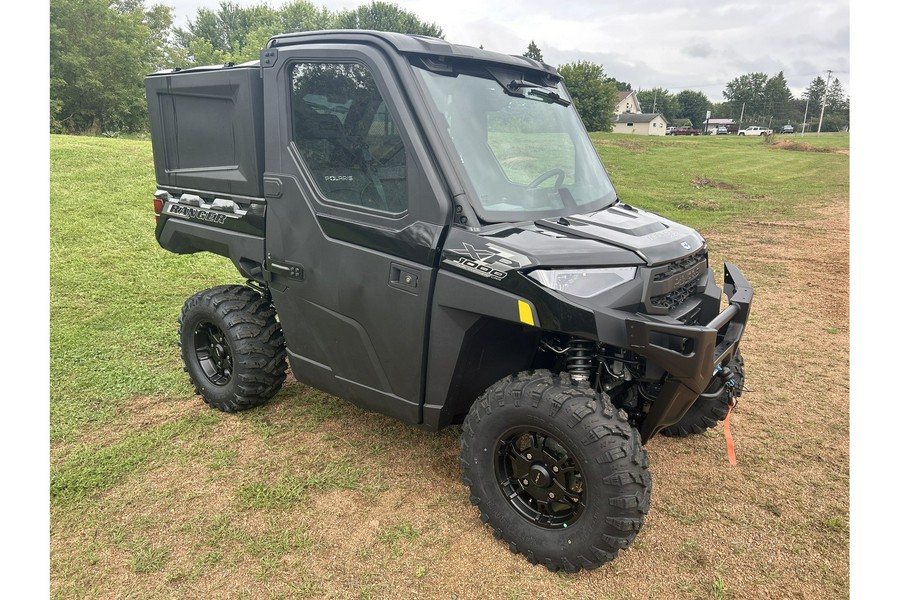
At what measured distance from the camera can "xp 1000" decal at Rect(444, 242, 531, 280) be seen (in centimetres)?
263

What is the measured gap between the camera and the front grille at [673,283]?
269cm

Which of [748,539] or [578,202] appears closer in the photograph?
[748,539]

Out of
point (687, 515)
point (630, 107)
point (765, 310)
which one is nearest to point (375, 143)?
point (687, 515)

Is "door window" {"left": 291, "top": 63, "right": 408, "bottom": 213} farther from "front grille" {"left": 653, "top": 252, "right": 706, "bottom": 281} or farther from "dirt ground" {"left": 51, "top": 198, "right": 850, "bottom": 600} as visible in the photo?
"dirt ground" {"left": 51, "top": 198, "right": 850, "bottom": 600}

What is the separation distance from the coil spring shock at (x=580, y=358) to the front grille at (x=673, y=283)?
346 mm

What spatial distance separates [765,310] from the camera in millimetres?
6832

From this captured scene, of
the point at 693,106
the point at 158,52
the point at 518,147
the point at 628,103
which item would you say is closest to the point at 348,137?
the point at 518,147

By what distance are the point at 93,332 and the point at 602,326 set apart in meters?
5.16

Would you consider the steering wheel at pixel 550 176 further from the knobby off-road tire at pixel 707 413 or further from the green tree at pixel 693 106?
the green tree at pixel 693 106

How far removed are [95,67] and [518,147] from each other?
47.3 m

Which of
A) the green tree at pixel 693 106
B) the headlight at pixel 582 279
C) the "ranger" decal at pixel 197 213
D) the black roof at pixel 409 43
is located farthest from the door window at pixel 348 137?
the green tree at pixel 693 106

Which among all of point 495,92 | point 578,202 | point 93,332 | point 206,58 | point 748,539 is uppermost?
point 206,58

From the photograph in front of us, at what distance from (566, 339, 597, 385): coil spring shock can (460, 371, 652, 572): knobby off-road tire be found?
0.11 metres

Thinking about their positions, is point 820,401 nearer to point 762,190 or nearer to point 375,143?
point 375,143
